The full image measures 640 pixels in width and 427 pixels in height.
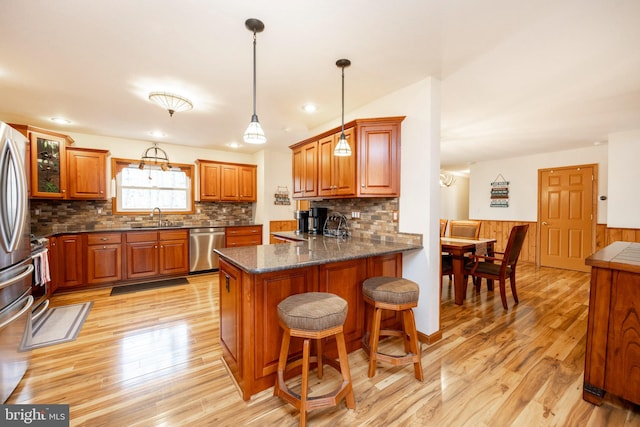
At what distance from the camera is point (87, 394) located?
70.1 inches

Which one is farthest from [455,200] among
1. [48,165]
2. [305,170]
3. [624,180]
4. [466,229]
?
[48,165]

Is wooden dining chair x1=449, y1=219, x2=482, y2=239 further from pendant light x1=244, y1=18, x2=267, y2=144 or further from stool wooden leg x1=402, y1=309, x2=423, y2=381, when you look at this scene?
pendant light x1=244, y1=18, x2=267, y2=144

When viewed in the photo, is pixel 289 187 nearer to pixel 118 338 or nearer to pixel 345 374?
pixel 118 338

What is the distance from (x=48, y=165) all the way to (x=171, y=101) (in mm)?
2524

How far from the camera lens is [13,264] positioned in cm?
180

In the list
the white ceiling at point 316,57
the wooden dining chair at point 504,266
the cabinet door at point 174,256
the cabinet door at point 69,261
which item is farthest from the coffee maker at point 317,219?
the cabinet door at point 69,261

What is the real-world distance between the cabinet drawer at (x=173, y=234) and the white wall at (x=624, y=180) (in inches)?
283

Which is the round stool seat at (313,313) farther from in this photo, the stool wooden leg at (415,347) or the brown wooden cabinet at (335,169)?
the brown wooden cabinet at (335,169)

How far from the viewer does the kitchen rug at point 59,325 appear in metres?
2.49

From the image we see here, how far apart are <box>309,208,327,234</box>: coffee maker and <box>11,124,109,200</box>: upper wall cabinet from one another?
3457 mm

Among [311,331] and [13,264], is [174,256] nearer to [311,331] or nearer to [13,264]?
[13,264]

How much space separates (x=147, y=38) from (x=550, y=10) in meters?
2.69

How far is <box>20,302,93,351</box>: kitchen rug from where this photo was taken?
2.49 meters

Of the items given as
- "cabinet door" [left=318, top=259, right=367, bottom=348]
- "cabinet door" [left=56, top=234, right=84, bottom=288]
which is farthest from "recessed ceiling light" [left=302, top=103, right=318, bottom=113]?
"cabinet door" [left=56, top=234, right=84, bottom=288]
